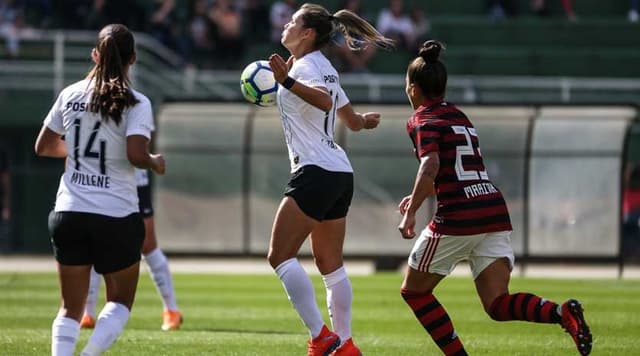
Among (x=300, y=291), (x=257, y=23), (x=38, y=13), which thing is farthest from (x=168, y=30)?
(x=300, y=291)

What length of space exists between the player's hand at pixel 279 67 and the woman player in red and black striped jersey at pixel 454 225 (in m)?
0.83

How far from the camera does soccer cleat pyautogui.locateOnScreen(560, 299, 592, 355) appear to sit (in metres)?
7.48

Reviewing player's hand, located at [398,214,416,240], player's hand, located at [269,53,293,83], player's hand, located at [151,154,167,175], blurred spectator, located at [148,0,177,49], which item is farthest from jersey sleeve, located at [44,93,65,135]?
blurred spectator, located at [148,0,177,49]

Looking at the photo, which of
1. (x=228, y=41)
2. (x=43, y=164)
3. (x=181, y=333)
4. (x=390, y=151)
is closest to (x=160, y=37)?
(x=228, y=41)

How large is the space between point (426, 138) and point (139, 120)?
179 cm

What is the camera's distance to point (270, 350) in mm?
9516

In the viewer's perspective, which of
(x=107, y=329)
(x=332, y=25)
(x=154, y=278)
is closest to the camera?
(x=107, y=329)

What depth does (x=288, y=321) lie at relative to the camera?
12.5m

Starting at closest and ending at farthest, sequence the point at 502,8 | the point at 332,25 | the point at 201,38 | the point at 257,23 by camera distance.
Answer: the point at 332,25 < the point at 201,38 < the point at 257,23 < the point at 502,8

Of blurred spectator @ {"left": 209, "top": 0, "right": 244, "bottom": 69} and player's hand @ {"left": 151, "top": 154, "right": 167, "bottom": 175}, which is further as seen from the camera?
blurred spectator @ {"left": 209, "top": 0, "right": 244, "bottom": 69}

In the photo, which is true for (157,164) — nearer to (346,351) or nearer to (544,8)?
(346,351)

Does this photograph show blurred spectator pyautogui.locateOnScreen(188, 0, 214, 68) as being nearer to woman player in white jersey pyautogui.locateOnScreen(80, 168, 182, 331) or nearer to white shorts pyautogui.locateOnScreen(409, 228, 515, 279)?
woman player in white jersey pyautogui.locateOnScreen(80, 168, 182, 331)

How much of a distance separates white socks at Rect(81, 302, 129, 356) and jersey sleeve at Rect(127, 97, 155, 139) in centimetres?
99

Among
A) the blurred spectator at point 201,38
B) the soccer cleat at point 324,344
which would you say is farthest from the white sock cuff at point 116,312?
the blurred spectator at point 201,38
